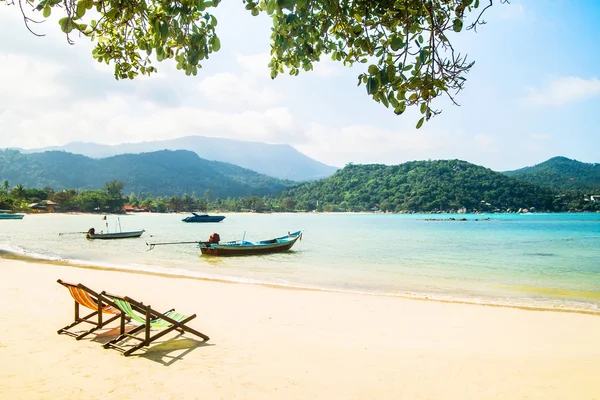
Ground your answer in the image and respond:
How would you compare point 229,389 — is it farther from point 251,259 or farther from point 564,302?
point 251,259

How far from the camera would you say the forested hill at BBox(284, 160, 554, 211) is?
10694 centimetres

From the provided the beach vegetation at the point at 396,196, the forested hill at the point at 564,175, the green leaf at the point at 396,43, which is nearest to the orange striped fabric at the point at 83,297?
the green leaf at the point at 396,43

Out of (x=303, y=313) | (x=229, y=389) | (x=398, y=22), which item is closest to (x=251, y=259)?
(x=303, y=313)

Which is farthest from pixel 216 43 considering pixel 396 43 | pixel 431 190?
pixel 431 190

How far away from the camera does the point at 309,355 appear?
16.4 feet

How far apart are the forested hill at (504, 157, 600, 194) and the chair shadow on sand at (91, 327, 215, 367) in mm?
139651

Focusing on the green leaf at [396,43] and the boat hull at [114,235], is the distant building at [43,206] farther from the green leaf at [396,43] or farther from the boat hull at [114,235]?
the green leaf at [396,43]

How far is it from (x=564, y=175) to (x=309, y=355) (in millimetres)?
153835

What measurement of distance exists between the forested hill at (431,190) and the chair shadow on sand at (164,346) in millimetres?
111036

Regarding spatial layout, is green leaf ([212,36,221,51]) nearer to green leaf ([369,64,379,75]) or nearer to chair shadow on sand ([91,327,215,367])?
green leaf ([369,64,379,75])

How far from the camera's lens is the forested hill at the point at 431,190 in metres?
107

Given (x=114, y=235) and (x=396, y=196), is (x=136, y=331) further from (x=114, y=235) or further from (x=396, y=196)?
(x=396, y=196)

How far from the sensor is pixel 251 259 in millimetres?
20500

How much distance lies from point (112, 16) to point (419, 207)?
4721 inches
